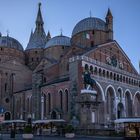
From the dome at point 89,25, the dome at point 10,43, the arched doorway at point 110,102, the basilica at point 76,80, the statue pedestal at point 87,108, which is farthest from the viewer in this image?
the dome at point 10,43

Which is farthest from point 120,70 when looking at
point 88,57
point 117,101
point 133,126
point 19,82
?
point 133,126

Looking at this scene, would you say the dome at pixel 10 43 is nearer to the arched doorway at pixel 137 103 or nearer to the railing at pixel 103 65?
the railing at pixel 103 65

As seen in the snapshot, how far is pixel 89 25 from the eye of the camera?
5759 cm

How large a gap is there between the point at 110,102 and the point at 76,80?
30.9ft

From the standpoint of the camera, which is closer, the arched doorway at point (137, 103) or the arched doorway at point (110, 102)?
the arched doorway at point (110, 102)

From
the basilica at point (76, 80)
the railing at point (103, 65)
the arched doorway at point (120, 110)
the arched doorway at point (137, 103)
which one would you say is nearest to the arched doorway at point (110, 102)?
the basilica at point (76, 80)

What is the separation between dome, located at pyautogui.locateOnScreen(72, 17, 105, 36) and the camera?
5734 cm

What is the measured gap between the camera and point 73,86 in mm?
42500

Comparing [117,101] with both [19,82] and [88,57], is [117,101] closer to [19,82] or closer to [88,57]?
[88,57]

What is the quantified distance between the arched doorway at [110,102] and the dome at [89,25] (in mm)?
14334

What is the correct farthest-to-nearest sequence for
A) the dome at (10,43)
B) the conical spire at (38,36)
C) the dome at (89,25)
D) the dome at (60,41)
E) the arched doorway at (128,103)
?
the conical spire at (38,36) < the dome at (10,43) < the dome at (60,41) < the dome at (89,25) < the arched doorway at (128,103)

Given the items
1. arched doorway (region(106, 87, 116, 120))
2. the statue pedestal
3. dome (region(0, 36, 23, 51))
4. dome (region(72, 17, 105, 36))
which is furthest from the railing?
dome (region(0, 36, 23, 51))

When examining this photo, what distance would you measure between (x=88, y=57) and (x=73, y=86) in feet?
18.0

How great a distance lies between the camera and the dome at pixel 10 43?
6662 cm
